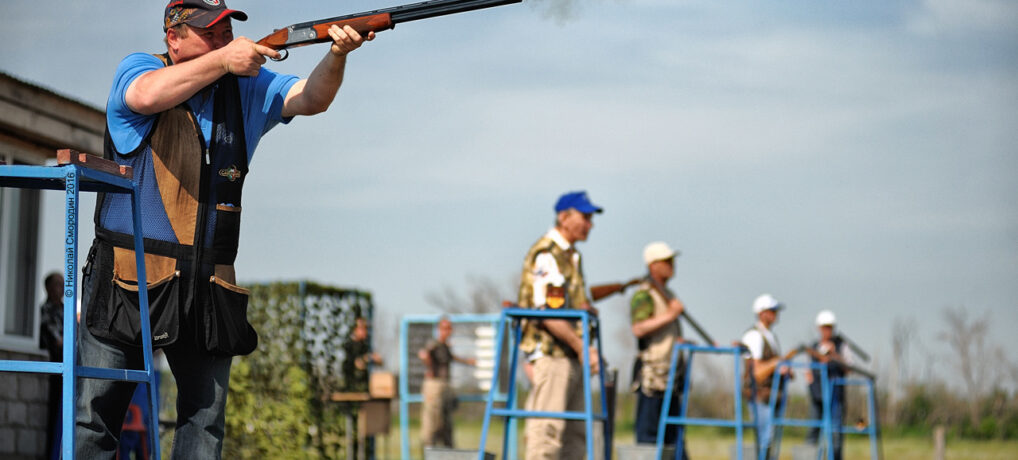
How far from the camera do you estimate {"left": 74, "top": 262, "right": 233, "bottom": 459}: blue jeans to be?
3.44m

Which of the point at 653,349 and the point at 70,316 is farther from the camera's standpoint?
the point at 653,349

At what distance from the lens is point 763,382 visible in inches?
462

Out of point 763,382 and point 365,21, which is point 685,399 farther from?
point 365,21

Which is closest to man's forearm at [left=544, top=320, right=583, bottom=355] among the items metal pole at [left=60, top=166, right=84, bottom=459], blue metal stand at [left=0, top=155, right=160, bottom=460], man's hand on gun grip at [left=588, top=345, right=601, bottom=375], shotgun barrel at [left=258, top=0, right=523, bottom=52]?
man's hand on gun grip at [left=588, top=345, right=601, bottom=375]

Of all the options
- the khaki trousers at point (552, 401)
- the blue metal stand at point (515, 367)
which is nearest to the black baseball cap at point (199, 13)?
the blue metal stand at point (515, 367)

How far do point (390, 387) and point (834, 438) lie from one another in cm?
485

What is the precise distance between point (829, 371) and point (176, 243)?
1141 cm

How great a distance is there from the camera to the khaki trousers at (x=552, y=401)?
7.04m

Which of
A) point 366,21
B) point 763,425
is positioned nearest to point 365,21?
point 366,21

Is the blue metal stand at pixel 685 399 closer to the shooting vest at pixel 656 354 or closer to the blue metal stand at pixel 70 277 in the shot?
the shooting vest at pixel 656 354

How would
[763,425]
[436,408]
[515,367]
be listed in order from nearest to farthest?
[515,367]
[763,425]
[436,408]

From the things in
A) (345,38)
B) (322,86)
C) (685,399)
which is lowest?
(685,399)

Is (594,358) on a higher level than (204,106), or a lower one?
lower

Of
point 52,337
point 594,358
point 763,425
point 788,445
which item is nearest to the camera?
point 594,358
